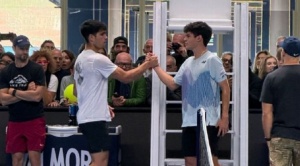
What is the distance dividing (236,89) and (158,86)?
2.54 feet

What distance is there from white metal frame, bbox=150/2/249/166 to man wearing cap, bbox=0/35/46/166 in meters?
1.41

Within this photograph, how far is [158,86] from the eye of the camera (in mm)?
7227

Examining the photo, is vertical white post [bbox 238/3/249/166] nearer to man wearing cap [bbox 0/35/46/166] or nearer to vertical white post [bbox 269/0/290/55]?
man wearing cap [bbox 0/35/46/166]

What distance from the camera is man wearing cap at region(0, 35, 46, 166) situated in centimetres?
792

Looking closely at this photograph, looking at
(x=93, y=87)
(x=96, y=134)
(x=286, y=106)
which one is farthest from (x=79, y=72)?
(x=286, y=106)

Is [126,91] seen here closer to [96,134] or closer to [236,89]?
[236,89]

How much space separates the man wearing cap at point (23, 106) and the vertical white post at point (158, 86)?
4.57 feet

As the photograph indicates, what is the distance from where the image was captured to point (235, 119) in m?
7.28

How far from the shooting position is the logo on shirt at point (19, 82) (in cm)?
797

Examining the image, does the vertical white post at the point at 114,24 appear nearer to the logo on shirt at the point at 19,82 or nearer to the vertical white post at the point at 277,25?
the vertical white post at the point at 277,25

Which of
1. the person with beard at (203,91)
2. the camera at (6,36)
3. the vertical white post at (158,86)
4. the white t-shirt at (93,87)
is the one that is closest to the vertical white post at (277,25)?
the camera at (6,36)

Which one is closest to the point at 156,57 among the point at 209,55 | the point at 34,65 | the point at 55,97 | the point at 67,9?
the point at 209,55

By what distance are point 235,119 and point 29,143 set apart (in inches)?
89.1

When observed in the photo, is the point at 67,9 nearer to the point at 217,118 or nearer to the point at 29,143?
the point at 29,143
